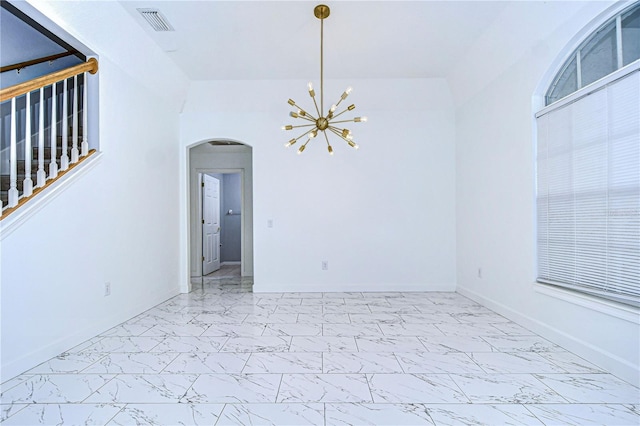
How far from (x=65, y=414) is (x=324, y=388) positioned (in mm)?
1432

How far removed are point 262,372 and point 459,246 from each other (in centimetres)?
364

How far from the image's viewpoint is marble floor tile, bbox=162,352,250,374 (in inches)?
94.9

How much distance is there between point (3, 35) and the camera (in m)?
3.68

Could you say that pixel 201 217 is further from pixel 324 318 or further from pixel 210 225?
pixel 324 318

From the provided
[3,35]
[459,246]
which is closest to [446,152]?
[459,246]

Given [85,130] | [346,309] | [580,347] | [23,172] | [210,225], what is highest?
[85,130]

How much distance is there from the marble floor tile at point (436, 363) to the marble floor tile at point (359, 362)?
78 millimetres

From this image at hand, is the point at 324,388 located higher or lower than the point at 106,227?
lower

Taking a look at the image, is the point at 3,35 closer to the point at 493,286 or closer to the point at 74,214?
the point at 74,214

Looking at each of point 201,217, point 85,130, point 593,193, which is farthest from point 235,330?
point 201,217

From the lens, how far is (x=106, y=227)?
330 centimetres

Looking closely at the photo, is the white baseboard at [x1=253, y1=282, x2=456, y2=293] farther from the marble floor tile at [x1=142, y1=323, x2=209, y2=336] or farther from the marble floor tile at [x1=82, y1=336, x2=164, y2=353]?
the marble floor tile at [x1=82, y1=336, x2=164, y2=353]

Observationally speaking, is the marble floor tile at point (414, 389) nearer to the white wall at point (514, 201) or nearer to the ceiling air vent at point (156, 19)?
the white wall at point (514, 201)

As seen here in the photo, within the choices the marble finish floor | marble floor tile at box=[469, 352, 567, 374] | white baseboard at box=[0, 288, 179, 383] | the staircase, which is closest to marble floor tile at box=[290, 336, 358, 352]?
the marble finish floor
